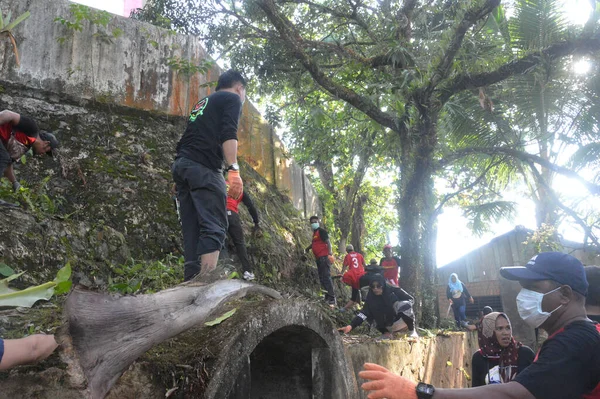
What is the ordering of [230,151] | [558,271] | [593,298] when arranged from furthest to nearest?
[230,151]
[593,298]
[558,271]

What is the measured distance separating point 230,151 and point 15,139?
2049 mm

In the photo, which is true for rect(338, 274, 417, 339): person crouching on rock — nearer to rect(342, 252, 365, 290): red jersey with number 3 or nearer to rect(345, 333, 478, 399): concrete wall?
rect(345, 333, 478, 399): concrete wall

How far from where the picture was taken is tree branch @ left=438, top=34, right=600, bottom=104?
7.48 m

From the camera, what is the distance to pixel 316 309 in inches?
128

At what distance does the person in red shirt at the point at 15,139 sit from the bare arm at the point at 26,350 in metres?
2.98

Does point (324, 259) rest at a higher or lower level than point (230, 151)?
lower

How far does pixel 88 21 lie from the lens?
721 cm

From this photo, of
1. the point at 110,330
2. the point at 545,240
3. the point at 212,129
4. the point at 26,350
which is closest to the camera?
the point at 26,350


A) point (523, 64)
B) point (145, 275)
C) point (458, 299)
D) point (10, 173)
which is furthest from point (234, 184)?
point (458, 299)

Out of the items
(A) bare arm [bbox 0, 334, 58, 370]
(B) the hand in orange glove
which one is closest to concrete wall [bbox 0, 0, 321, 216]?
(A) bare arm [bbox 0, 334, 58, 370]

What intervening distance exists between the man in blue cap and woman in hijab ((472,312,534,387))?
7.40ft

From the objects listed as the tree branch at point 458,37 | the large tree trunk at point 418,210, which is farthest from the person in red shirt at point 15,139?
the large tree trunk at point 418,210

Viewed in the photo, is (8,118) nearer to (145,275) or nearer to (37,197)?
(37,197)

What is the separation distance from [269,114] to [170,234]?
545 centimetres
